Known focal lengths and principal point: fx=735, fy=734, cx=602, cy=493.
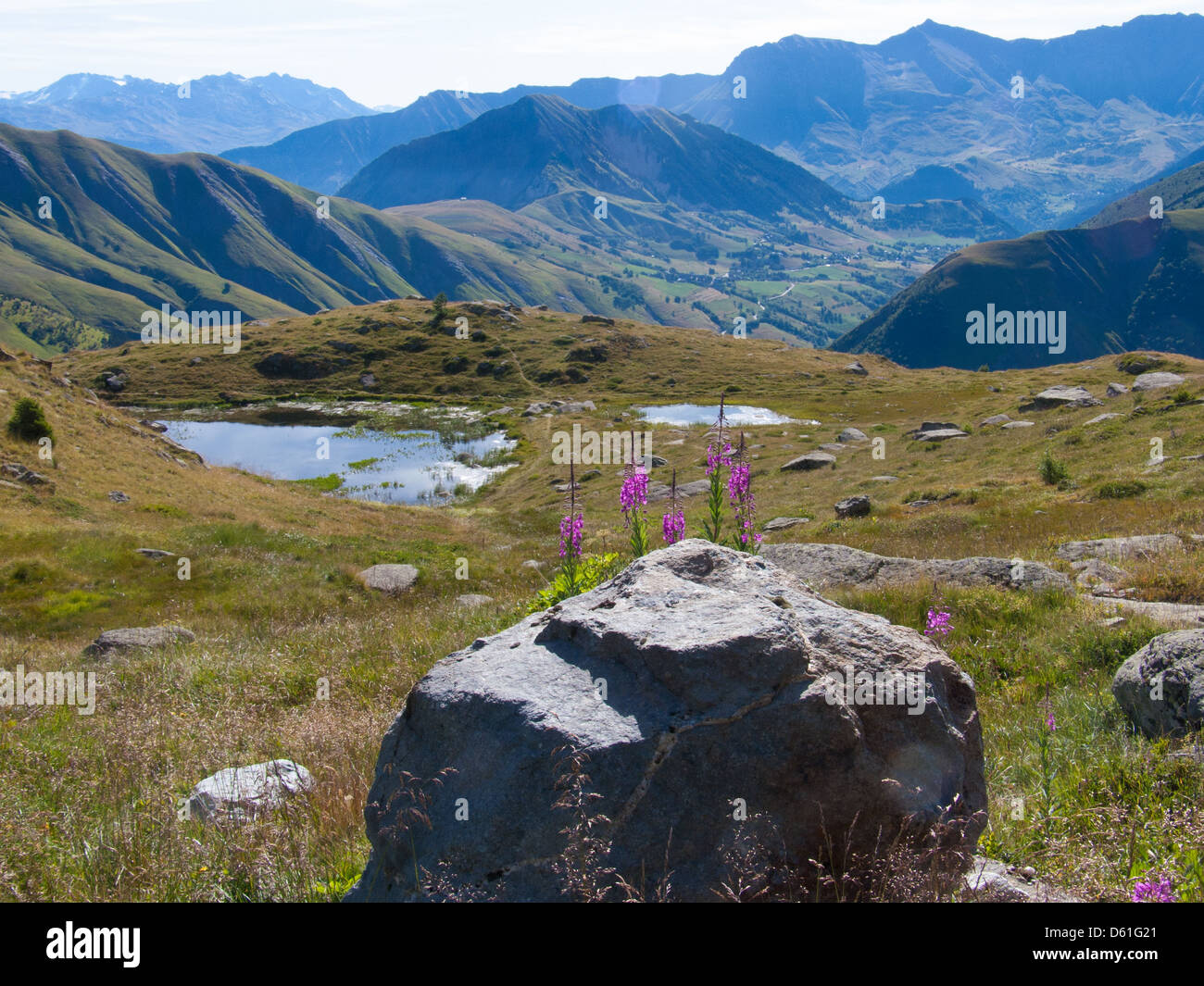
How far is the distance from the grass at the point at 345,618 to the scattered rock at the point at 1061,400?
15.0ft

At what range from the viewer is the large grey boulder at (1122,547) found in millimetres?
16828

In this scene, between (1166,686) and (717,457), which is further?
(717,457)

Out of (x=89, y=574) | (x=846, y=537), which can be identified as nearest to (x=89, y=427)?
(x=89, y=574)

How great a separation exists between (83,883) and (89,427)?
5661 centimetres

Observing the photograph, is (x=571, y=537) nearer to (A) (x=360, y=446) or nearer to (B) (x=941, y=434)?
(B) (x=941, y=434)

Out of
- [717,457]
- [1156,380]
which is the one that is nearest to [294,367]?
[1156,380]

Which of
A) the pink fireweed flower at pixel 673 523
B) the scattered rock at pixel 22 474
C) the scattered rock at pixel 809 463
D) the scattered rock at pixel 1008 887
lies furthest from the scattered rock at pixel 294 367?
the scattered rock at pixel 1008 887

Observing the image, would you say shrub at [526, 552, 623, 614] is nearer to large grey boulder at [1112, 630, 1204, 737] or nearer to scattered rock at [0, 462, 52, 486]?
large grey boulder at [1112, 630, 1204, 737]

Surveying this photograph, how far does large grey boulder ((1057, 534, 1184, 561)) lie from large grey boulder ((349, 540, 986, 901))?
14.3 meters

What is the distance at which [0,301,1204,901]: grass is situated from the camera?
5.66 m

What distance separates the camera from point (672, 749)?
16.1 ft

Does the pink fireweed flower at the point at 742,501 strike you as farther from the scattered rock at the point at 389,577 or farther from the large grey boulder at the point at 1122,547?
the scattered rock at the point at 389,577

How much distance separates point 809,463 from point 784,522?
2522 centimetres

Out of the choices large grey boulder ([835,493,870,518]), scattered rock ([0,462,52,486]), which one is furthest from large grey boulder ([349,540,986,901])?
scattered rock ([0,462,52,486])
